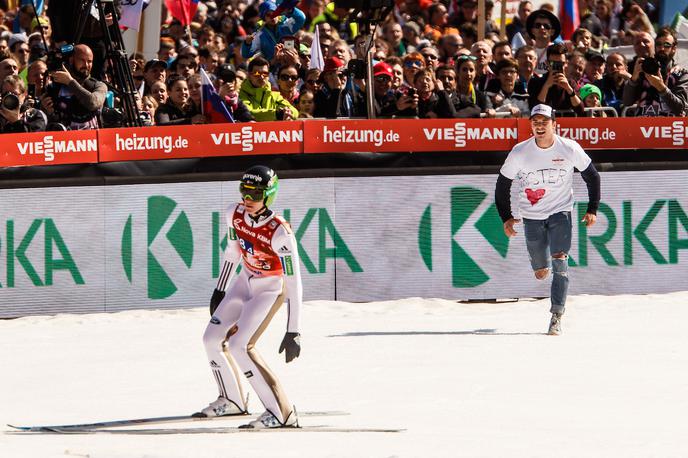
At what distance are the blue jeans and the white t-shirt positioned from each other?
9 centimetres

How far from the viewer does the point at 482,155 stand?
49.6ft

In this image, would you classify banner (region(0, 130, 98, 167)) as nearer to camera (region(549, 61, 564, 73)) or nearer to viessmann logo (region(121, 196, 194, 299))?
viessmann logo (region(121, 196, 194, 299))

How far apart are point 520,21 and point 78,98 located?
28.5 feet

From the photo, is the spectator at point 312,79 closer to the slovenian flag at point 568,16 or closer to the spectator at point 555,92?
the spectator at point 555,92

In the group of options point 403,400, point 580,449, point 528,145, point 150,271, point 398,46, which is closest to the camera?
point 580,449

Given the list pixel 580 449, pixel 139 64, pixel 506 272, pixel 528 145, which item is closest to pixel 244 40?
pixel 139 64

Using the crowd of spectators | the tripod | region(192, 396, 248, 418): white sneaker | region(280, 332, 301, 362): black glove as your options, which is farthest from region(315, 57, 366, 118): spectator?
region(280, 332, 301, 362): black glove

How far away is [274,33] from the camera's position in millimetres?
18297

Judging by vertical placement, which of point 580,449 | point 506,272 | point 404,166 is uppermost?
point 404,166

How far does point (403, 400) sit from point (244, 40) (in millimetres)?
9768

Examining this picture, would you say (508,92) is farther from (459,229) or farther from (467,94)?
(459,229)

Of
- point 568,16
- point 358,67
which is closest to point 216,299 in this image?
point 358,67

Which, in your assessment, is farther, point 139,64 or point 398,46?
point 398,46

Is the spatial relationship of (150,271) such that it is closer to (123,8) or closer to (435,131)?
(435,131)
